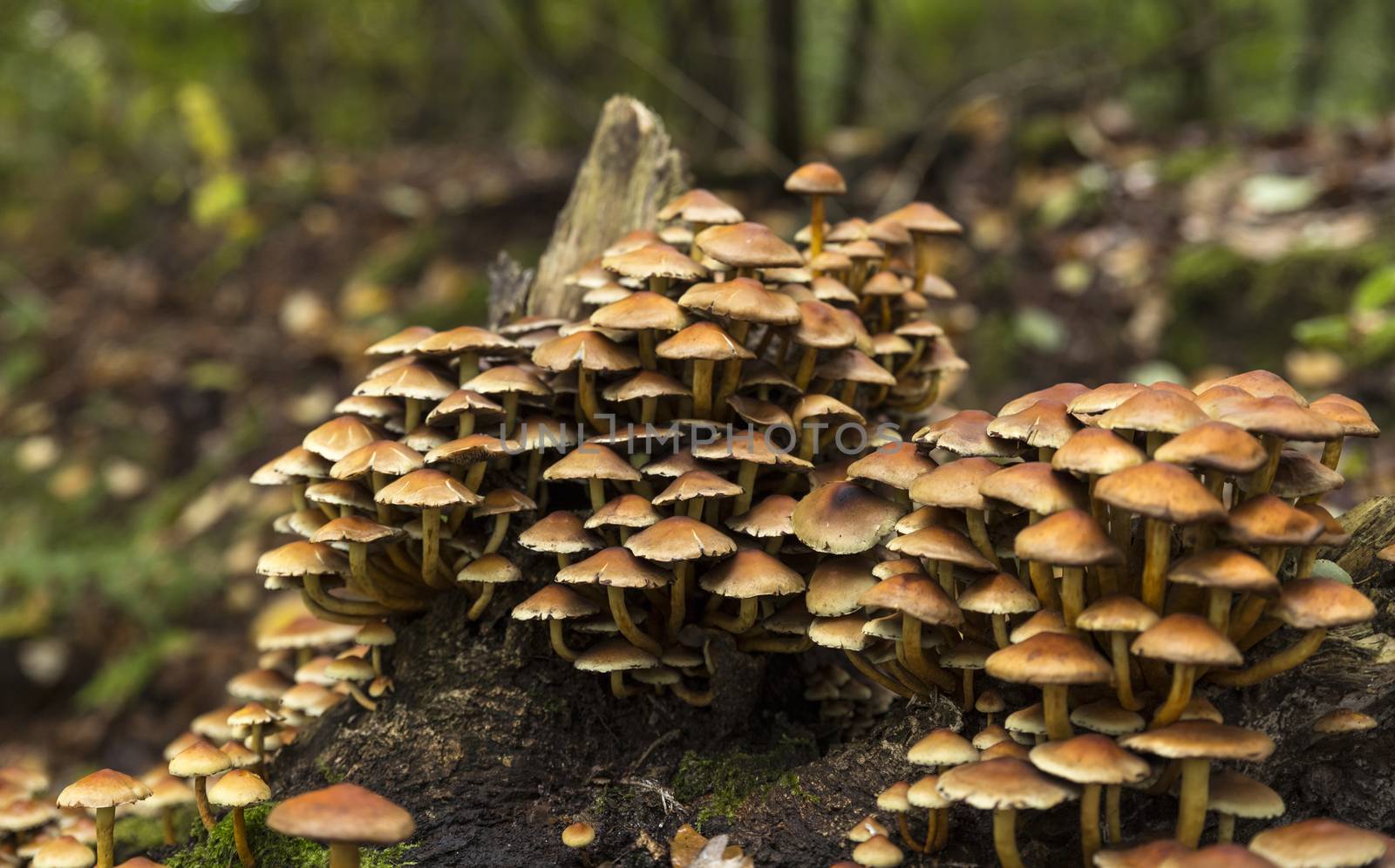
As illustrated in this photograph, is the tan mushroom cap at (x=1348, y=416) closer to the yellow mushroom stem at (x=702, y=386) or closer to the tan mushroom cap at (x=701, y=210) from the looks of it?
the yellow mushroom stem at (x=702, y=386)

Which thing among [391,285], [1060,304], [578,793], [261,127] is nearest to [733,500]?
[578,793]

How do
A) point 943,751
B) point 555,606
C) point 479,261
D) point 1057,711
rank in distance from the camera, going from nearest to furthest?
point 1057,711 → point 943,751 → point 555,606 → point 479,261

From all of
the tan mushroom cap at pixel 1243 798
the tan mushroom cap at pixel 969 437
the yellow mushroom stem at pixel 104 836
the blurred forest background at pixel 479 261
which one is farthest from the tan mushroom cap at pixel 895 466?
the blurred forest background at pixel 479 261

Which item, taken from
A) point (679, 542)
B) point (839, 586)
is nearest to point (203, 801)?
point (679, 542)

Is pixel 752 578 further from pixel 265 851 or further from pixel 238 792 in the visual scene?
pixel 265 851

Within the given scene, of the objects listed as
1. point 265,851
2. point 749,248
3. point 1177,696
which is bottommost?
point 265,851

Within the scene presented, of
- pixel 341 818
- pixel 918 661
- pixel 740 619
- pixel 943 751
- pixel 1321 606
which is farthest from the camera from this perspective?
pixel 740 619

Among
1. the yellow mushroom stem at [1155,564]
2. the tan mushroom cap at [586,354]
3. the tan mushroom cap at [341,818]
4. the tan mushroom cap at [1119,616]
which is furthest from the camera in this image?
the tan mushroom cap at [586,354]
